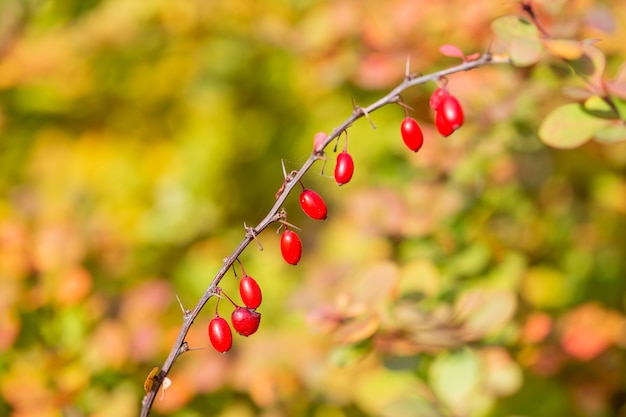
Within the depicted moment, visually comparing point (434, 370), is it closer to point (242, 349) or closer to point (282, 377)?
point (282, 377)

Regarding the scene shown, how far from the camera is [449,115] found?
0.78 metres

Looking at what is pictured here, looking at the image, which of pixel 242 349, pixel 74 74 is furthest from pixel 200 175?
pixel 242 349

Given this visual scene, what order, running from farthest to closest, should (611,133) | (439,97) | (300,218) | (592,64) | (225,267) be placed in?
(300,218) → (592,64) → (611,133) → (439,97) → (225,267)

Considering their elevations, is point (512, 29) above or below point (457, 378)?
above

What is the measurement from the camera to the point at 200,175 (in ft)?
6.30

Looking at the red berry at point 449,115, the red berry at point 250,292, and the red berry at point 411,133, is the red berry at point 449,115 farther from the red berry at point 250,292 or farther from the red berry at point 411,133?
the red berry at point 250,292

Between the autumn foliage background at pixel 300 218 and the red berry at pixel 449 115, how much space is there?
238 millimetres

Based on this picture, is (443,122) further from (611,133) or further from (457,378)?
(457,378)

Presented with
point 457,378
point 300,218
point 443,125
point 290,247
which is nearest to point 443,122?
point 443,125

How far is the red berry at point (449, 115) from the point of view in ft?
2.53

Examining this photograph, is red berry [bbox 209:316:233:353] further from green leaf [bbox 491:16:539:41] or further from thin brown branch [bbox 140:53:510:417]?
green leaf [bbox 491:16:539:41]

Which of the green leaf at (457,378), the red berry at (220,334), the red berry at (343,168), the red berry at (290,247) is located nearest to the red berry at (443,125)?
the red berry at (343,168)

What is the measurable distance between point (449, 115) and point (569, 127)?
0.89ft

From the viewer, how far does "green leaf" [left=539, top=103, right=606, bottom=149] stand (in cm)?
94
